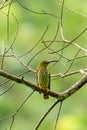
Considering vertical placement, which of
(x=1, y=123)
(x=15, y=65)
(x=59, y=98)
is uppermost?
(x=59, y=98)

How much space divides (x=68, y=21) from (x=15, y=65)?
110 inches

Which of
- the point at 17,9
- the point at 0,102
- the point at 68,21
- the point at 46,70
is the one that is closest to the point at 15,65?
the point at 0,102

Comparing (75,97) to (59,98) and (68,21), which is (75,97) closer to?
(68,21)

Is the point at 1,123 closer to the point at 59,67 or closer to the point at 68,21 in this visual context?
the point at 59,67

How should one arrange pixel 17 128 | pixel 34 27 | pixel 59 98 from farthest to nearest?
1. pixel 34 27
2. pixel 17 128
3. pixel 59 98

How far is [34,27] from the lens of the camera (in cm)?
1380

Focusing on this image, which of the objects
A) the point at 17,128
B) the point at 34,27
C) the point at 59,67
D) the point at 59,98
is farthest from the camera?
the point at 34,27

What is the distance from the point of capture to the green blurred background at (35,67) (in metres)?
11.0

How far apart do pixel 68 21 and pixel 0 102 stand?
2.86m

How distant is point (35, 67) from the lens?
11.5 meters

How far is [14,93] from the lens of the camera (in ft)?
41.4

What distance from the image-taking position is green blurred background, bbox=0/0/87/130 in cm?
1102

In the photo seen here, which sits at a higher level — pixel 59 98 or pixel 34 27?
pixel 59 98

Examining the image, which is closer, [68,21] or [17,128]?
[17,128]
